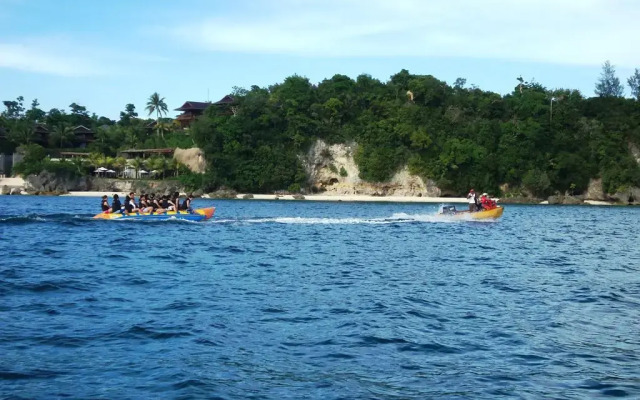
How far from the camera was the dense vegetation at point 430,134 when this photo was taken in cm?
8062

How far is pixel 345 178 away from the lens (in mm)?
83938

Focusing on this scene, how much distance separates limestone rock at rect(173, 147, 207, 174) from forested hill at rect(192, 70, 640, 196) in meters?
3.97

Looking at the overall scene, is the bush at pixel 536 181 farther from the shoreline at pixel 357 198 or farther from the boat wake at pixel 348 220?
the boat wake at pixel 348 220

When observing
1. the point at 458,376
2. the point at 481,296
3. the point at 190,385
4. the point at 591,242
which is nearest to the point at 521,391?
the point at 458,376

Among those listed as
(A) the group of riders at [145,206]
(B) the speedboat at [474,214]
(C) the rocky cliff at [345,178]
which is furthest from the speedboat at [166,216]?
(C) the rocky cliff at [345,178]

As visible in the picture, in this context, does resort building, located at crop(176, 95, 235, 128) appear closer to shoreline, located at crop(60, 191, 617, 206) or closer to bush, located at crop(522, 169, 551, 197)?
shoreline, located at crop(60, 191, 617, 206)

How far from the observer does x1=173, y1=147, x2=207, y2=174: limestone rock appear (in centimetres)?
8894

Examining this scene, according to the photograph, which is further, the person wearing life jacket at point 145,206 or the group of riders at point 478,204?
the group of riders at point 478,204

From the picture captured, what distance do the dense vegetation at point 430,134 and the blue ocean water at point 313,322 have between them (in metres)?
56.6

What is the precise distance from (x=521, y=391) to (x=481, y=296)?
269 inches

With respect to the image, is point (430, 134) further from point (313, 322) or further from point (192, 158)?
point (313, 322)

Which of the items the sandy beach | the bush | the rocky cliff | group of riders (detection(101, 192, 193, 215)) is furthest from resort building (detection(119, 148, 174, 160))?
group of riders (detection(101, 192, 193, 215))

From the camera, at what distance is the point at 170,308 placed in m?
13.4

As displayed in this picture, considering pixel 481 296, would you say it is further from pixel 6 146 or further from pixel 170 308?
pixel 6 146
